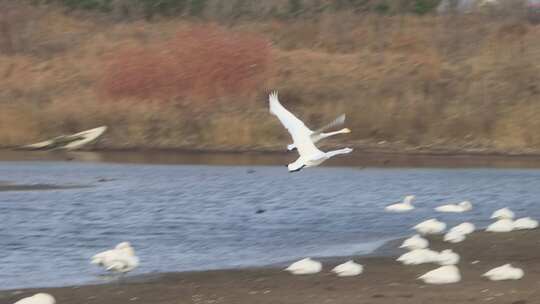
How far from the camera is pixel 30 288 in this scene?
13523mm

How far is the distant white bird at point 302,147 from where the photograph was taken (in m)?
16.5

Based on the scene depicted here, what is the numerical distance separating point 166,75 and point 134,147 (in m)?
5.19

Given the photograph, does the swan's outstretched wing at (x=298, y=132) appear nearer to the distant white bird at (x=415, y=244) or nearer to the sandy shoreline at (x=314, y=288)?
the distant white bird at (x=415, y=244)

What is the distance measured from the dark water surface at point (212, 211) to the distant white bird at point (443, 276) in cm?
312

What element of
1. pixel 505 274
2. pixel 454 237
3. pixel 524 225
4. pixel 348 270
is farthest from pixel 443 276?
pixel 524 225

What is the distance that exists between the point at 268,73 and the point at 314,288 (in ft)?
94.3

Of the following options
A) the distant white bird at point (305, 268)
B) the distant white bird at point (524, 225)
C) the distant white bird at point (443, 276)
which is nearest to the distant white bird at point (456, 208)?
the distant white bird at point (524, 225)

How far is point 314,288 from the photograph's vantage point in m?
13.1

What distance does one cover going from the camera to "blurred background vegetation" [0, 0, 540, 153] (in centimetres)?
3756

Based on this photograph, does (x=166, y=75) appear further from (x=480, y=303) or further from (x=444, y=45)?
(x=480, y=303)

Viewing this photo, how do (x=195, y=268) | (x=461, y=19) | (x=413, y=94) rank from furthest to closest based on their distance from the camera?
(x=461, y=19) < (x=413, y=94) < (x=195, y=268)

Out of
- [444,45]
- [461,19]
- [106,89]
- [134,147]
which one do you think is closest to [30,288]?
[134,147]

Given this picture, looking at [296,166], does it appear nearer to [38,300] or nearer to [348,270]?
[348,270]

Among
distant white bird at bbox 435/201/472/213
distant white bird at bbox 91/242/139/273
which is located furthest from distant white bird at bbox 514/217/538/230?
distant white bird at bbox 91/242/139/273
